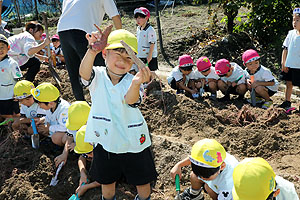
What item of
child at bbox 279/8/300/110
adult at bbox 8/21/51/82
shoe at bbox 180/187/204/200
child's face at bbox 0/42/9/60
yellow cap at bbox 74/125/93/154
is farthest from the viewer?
adult at bbox 8/21/51/82

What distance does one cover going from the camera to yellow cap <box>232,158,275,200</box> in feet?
6.94

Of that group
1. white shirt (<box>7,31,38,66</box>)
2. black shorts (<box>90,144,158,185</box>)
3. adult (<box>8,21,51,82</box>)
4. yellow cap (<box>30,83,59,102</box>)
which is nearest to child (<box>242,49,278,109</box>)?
yellow cap (<box>30,83,59,102</box>)

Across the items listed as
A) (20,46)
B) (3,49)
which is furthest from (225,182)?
(20,46)

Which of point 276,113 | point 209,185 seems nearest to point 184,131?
point 276,113

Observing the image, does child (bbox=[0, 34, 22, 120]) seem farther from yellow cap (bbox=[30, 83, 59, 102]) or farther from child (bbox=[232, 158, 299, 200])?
child (bbox=[232, 158, 299, 200])

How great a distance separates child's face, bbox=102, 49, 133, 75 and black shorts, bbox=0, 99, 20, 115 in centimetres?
265

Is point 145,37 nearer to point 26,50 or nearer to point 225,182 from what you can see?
point 26,50

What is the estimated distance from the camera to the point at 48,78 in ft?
19.5

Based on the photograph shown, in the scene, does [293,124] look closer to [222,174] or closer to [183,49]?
[222,174]

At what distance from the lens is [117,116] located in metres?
2.38

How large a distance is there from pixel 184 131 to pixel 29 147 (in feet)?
5.89

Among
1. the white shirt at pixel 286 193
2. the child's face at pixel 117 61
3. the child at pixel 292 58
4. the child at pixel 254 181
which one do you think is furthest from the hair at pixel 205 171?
the child at pixel 292 58

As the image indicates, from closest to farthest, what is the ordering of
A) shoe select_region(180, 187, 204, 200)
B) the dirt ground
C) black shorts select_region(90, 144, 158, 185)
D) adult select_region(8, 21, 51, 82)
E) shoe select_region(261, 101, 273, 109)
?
1. black shorts select_region(90, 144, 158, 185)
2. shoe select_region(180, 187, 204, 200)
3. the dirt ground
4. shoe select_region(261, 101, 273, 109)
5. adult select_region(8, 21, 51, 82)

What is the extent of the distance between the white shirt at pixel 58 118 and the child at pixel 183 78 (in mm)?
1817
